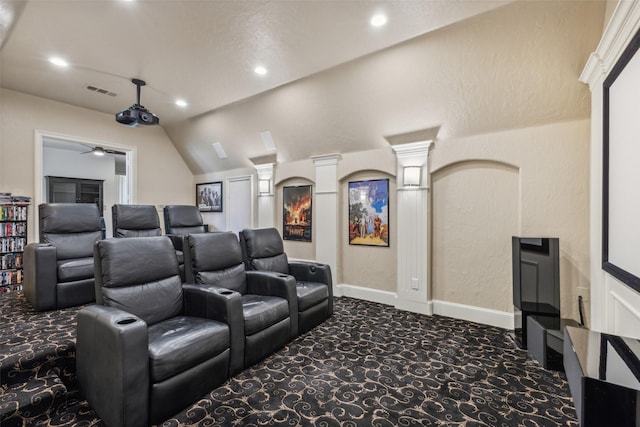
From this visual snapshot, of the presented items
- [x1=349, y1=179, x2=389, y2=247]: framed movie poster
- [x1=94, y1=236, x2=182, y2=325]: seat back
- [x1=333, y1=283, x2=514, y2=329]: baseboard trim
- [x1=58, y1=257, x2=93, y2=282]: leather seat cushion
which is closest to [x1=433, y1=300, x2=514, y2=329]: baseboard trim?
[x1=333, y1=283, x2=514, y2=329]: baseboard trim

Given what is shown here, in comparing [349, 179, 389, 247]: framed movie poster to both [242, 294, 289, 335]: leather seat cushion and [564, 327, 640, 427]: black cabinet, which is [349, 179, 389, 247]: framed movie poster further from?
[564, 327, 640, 427]: black cabinet

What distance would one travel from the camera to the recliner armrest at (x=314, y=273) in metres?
3.68

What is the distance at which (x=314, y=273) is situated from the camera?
12.2 feet

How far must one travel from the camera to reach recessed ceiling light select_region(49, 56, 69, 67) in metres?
3.54

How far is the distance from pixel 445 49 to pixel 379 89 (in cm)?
87

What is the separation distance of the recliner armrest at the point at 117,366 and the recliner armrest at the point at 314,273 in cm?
219

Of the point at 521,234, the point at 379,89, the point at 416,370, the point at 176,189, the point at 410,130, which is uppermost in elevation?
the point at 379,89

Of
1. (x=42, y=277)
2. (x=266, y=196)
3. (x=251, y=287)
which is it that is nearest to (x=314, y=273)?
(x=251, y=287)

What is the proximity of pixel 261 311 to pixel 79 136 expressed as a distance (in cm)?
519

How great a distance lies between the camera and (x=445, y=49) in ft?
10.0

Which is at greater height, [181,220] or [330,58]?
[330,58]

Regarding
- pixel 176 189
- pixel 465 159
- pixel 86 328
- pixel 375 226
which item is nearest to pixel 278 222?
pixel 375 226

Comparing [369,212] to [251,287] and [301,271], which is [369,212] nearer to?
[301,271]

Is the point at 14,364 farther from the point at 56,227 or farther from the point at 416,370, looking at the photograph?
the point at 416,370
